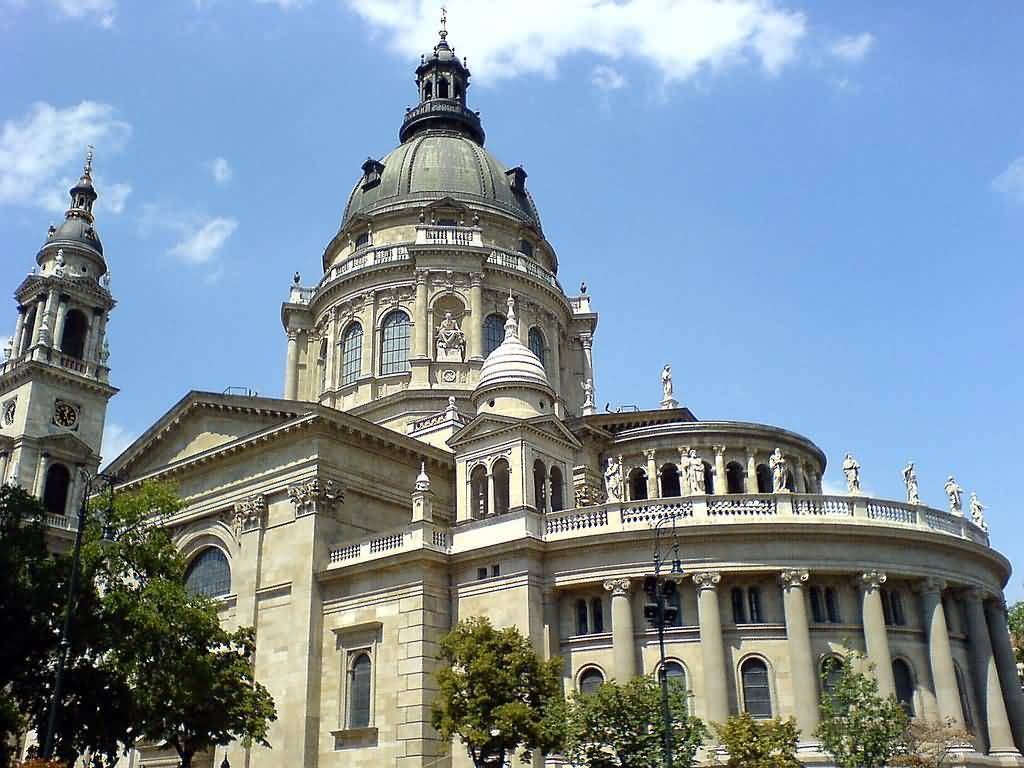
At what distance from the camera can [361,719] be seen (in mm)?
36344

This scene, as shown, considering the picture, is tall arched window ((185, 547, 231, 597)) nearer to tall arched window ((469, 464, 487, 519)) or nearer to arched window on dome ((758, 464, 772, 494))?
tall arched window ((469, 464, 487, 519))

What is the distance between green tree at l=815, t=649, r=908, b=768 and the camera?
27.7 meters

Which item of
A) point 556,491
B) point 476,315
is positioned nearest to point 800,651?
point 556,491

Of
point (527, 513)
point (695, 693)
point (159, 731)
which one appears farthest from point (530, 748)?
point (159, 731)

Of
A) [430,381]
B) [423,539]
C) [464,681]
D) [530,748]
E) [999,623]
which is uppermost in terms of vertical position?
[430,381]

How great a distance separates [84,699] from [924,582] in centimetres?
2680

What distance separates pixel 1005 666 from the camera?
38094mm

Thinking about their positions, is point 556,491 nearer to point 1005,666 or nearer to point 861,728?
point 861,728

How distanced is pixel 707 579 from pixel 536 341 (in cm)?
2792

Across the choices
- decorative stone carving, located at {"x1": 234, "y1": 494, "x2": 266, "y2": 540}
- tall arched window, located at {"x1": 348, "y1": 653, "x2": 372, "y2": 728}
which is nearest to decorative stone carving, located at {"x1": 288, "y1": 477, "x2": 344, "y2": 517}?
decorative stone carving, located at {"x1": 234, "y1": 494, "x2": 266, "y2": 540}

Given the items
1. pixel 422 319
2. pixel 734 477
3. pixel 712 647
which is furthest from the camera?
pixel 422 319

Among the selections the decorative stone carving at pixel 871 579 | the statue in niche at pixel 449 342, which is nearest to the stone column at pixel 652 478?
the statue in niche at pixel 449 342

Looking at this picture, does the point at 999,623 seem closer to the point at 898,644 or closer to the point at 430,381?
the point at 898,644

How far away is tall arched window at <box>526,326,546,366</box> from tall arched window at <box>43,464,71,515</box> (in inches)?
1144
